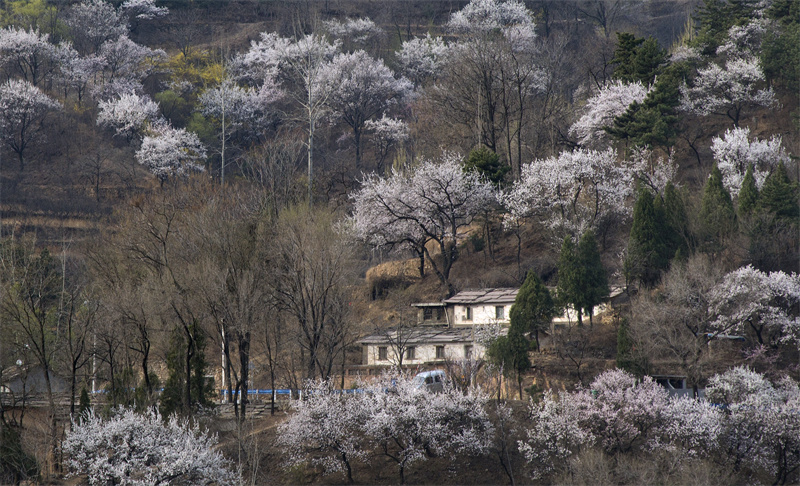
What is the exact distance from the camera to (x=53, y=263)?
5075cm

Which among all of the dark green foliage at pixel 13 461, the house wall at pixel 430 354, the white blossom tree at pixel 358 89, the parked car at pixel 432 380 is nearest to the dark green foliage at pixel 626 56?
the house wall at pixel 430 354

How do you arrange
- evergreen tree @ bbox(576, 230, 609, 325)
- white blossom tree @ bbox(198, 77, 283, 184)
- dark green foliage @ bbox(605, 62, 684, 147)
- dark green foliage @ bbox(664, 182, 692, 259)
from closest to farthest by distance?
evergreen tree @ bbox(576, 230, 609, 325), dark green foliage @ bbox(664, 182, 692, 259), dark green foliage @ bbox(605, 62, 684, 147), white blossom tree @ bbox(198, 77, 283, 184)

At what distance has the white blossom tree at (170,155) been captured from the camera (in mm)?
74188

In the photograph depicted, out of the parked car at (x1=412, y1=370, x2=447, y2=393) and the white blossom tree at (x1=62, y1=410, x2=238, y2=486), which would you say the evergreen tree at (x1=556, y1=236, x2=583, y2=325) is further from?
the white blossom tree at (x1=62, y1=410, x2=238, y2=486)

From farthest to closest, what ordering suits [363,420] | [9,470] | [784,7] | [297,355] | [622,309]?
[784,7] < [297,355] < [622,309] < [363,420] < [9,470]

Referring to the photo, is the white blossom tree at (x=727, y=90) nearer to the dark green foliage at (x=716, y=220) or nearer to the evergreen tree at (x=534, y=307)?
the dark green foliage at (x=716, y=220)

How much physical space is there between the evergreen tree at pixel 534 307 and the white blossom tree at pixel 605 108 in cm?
1982

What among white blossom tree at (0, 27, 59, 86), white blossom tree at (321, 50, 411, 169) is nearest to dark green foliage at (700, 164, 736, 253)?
white blossom tree at (321, 50, 411, 169)

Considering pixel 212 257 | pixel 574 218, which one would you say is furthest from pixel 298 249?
pixel 574 218

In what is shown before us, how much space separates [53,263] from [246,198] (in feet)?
37.5

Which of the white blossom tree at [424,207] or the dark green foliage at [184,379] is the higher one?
the white blossom tree at [424,207]

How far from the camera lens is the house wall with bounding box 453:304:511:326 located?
138 feet

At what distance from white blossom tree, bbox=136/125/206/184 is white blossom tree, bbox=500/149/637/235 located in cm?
3433

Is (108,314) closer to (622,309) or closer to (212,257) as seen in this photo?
(212,257)
